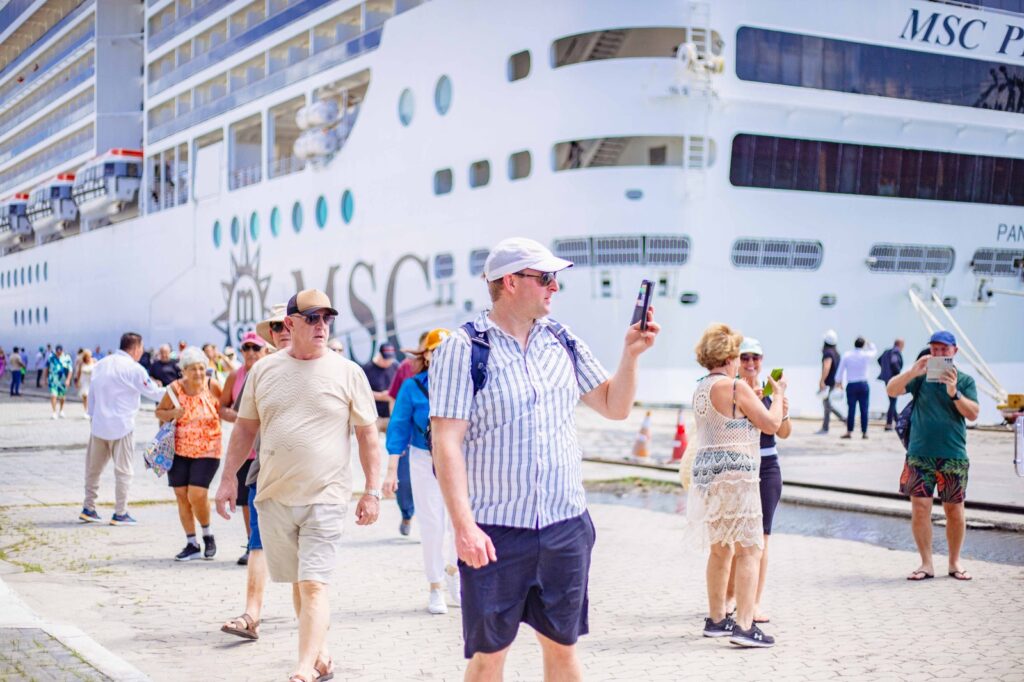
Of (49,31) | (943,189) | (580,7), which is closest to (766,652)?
(580,7)

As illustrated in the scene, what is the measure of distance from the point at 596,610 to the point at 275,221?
28279 millimetres

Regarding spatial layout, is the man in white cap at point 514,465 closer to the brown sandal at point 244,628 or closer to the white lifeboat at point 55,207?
the brown sandal at point 244,628

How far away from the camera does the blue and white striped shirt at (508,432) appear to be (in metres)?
3.67

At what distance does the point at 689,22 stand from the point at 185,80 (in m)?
26.0

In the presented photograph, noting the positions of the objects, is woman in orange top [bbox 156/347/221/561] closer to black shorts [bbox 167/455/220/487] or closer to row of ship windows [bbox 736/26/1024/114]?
black shorts [bbox 167/455/220/487]

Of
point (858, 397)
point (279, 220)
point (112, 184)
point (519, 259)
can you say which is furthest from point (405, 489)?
point (112, 184)

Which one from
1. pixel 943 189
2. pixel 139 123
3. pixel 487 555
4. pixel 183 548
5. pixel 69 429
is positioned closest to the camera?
pixel 487 555

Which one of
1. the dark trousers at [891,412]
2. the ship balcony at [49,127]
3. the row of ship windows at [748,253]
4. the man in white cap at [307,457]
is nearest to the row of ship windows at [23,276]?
the ship balcony at [49,127]

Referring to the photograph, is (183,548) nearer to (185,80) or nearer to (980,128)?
(980,128)

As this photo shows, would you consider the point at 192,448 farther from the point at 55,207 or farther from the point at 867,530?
the point at 55,207

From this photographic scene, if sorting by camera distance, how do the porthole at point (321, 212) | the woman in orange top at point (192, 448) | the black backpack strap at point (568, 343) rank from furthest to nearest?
the porthole at point (321, 212)
the woman in orange top at point (192, 448)
the black backpack strap at point (568, 343)

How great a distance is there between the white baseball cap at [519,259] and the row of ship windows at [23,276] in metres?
58.3

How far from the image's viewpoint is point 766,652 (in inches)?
228

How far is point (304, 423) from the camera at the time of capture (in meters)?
5.21
